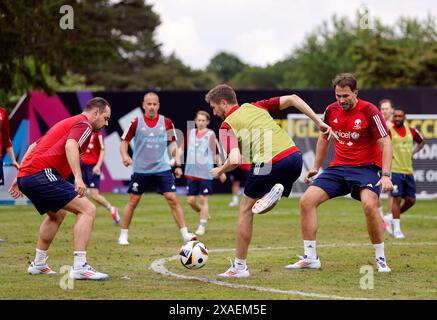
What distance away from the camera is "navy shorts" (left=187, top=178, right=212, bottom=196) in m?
18.1

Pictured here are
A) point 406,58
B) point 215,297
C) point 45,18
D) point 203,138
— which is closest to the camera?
point 215,297

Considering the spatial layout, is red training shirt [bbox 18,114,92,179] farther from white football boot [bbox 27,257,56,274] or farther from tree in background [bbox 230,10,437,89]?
tree in background [bbox 230,10,437,89]

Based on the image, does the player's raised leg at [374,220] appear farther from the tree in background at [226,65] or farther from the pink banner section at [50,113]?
the tree in background at [226,65]

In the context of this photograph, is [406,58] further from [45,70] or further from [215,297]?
[215,297]

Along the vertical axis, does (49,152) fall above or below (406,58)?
below

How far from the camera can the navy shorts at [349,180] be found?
11047 mm

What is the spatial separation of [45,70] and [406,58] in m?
26.2

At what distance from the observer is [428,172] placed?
27.1 meters

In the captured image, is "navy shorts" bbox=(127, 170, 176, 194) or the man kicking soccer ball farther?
"navy shorts" bbox=(127, 170, 176, 194)

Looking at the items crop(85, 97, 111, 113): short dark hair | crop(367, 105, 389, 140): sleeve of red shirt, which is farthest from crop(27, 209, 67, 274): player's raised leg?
crop(367, 105, 389, 140): sleeve of red shirt

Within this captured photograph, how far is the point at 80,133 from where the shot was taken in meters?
10.1

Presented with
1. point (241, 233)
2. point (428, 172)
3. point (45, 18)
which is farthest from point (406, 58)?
point (241, 233)

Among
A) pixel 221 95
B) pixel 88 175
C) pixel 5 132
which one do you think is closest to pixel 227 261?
pixel 221 95

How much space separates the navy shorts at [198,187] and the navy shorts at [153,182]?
3102 millimetres
